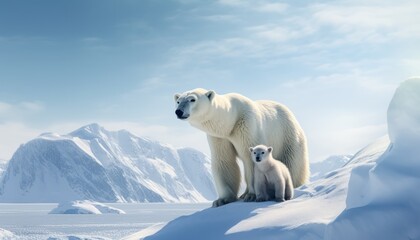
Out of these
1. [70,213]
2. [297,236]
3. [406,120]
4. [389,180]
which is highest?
[406,120]

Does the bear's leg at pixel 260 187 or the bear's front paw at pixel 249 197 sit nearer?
the bear's leg at pixel 260 187

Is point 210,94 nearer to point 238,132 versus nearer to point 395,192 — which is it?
point 238,132

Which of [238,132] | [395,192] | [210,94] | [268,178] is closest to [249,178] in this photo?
[268,178]

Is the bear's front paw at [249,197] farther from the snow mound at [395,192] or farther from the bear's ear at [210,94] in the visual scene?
the snow mound at [395,192]

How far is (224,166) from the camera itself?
11.8 m

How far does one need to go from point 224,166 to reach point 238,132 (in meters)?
1.04

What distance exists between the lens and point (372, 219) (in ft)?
23.3

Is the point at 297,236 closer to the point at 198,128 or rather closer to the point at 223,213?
the point at 223,213

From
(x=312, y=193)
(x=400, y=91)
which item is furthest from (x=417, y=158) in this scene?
(x=312, y=193)

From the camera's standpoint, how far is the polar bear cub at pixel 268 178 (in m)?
10.2

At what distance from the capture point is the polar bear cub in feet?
33.3

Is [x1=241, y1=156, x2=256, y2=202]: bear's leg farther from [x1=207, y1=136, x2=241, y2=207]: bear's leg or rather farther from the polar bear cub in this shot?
[x1=207, y1=136, x2=241, y2=207]: bear's leg

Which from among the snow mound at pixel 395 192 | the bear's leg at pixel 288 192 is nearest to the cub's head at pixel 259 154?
the bear's leg at pixel 288 192

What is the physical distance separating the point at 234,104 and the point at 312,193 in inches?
103
